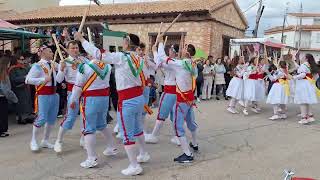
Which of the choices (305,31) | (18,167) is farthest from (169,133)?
(305,31)

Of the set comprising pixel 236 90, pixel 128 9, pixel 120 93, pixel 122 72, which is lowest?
pixel 236 90

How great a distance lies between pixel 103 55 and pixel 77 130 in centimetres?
370

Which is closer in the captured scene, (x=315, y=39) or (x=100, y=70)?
(x=100, y=70)

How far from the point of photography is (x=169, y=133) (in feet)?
26.8

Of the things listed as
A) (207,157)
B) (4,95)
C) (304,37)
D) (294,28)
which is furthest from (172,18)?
(304,37)

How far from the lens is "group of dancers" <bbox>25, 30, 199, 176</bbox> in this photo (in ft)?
17.3

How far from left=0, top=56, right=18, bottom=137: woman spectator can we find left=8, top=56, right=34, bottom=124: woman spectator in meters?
0.68

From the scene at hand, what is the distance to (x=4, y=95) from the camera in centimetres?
800

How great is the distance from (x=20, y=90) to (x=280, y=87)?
6473mm

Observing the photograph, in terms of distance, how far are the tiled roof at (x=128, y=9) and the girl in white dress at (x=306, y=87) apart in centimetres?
949

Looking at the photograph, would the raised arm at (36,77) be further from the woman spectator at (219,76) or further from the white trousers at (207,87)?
the woman spectator at (219,76)

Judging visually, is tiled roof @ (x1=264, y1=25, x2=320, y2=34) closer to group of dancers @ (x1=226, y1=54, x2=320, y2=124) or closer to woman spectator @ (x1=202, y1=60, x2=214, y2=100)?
woman spectator @ (x1=202, y1=60, x2=214, y2=100)

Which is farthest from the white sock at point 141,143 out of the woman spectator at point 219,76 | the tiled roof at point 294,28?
the tiled roof at point 294,28

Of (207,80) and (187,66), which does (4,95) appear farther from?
(207,80)
